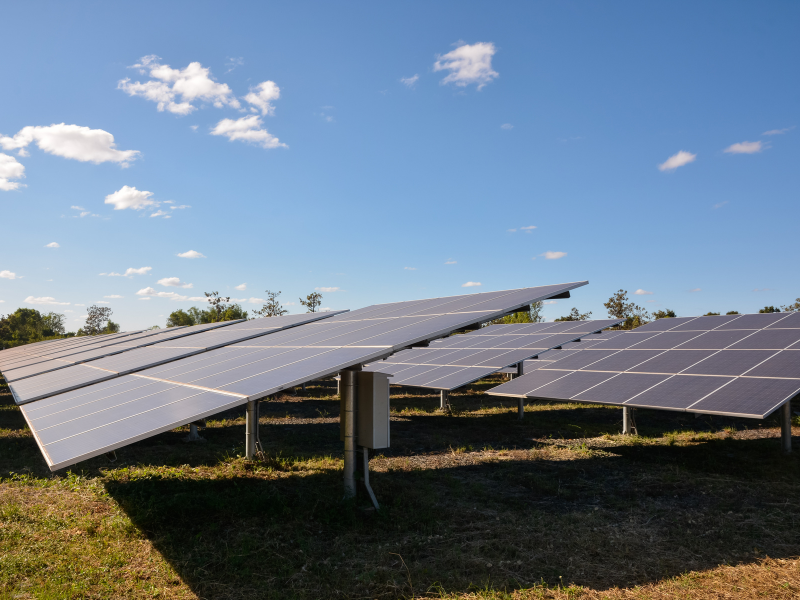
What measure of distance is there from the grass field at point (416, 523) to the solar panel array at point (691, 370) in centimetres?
159

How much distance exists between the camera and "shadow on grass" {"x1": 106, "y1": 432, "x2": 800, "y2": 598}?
20.6 feet

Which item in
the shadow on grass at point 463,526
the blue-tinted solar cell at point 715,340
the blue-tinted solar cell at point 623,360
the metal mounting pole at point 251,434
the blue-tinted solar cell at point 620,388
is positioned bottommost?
the shadow on grass at point 463,526

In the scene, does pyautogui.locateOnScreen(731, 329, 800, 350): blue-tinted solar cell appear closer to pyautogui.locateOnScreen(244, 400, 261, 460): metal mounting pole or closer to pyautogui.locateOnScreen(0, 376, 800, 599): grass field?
pyautogui.locateOnScreen(0, 376, 800, 599): grass field

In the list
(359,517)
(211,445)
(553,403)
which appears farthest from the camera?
(553,403)

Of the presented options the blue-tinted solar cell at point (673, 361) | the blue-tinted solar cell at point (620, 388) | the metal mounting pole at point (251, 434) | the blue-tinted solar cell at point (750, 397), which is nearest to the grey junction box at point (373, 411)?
the metal mounting pole at point (251, 434)

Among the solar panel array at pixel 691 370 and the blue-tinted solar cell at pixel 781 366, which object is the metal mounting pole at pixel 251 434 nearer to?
the solar panel array at pixel 691 370

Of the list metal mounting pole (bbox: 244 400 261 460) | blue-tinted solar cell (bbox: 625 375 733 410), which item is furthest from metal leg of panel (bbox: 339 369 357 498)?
blue-tinted solar cell (bbox: 625 375 733 410)

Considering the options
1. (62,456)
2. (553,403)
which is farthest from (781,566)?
(553,403)

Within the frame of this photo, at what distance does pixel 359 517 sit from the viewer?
809 centimetres

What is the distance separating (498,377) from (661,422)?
55.9 feet

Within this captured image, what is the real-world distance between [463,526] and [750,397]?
6406mm

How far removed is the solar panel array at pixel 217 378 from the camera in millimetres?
5734

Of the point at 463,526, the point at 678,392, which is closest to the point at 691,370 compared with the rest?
the point at 678,392

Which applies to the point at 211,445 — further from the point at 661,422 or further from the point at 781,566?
the point at 661,422
